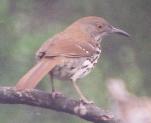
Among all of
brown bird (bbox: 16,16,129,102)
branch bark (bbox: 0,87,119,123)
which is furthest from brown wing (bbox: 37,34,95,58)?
branch bark (bbox: 0,87,119,123)

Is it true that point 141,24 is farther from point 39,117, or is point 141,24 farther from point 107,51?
point 39,117

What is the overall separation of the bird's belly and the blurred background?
17cm

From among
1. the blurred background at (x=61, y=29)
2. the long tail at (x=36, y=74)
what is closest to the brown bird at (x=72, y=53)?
the long tail at (x=36, y=74)

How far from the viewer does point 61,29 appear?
2.31 metres

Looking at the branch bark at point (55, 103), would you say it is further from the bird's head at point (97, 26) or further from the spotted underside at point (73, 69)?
the bird's head at point (97, 26)

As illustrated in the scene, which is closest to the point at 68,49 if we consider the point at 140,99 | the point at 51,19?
the point at 51,19

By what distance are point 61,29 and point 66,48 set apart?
31 centimetres

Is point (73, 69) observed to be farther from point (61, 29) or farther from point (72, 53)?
point (61, 29)

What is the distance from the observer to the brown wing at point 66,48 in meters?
1.95

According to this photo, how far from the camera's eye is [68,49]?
6.63ft

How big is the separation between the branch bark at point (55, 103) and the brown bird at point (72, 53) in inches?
2.1

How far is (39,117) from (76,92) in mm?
189

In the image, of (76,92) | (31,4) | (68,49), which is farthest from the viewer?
(31,4)

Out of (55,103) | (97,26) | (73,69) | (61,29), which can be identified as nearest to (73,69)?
(73,69)
